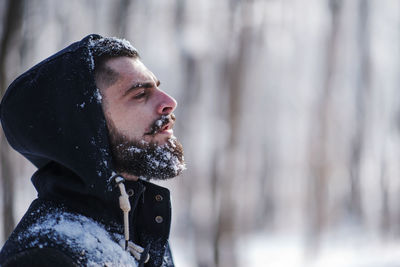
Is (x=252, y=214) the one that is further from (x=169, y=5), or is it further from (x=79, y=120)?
(x=79, y=120)

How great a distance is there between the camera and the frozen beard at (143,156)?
6.37 feet

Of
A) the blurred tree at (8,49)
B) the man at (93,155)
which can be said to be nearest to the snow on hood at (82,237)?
the man at (93,155)

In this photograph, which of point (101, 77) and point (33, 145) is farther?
point (101, 77)

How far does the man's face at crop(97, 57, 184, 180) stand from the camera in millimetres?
1946

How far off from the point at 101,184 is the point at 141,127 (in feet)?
1.11

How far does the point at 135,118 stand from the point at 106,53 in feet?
1.09

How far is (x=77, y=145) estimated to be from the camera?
1.76 metres

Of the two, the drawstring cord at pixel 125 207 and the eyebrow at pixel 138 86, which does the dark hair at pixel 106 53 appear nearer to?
the eyebrow at pixel 138 86

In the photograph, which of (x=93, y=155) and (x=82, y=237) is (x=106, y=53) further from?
(x=82, y=237)

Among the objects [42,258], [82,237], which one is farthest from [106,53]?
[42,258]

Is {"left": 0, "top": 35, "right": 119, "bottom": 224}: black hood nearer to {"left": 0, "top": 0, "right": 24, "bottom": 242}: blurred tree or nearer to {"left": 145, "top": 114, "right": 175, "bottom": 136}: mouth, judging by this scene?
{"left": 145, "top": 114, "right": 175, "bottom": 136}: mouth

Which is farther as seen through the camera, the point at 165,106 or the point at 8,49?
the point at 8,49

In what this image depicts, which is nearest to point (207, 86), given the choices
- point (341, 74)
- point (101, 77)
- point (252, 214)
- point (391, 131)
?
point (341, 74)

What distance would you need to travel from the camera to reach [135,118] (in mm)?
1971
